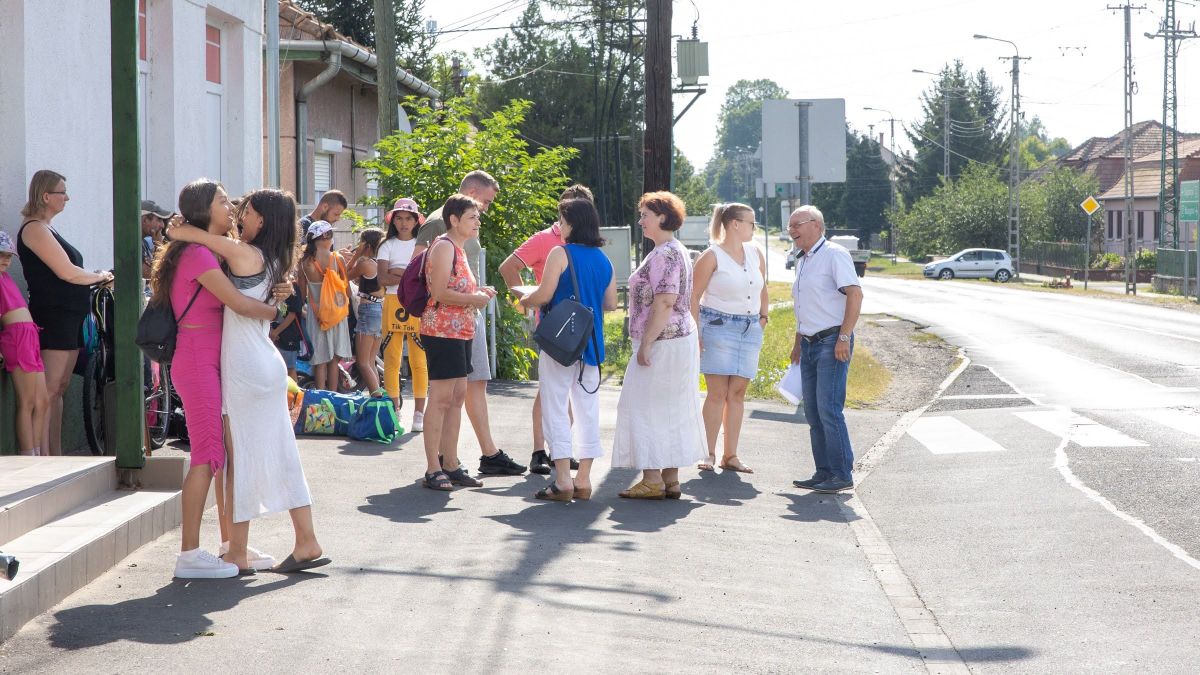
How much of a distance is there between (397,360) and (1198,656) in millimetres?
7019

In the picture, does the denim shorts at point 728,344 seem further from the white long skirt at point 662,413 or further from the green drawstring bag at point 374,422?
the green drawstring bag at point 374,422

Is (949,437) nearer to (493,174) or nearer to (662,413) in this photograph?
(662,413)

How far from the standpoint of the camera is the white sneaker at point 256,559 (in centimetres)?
620

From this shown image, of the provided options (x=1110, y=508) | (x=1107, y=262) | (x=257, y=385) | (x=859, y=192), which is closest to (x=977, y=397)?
(x=1110, y=508)

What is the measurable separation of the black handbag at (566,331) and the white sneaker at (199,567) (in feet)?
8.59

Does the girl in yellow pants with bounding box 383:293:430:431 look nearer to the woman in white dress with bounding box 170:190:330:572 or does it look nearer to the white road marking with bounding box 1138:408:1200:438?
the woman in white dress with bounding box 170:190:330:572

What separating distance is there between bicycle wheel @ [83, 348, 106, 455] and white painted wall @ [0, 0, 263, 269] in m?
0.96

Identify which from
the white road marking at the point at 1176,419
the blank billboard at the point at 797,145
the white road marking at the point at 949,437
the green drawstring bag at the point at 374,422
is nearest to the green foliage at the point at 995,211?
the blank billboard at the point at 797,145

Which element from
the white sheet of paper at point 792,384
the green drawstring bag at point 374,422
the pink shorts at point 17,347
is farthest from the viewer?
the green drawstring bag at point 374,422

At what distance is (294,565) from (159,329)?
1.19 m

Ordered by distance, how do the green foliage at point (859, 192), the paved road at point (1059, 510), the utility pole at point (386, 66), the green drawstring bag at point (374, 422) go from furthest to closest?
the green foliage at point (859, 192) < the utility pole at point (386, 66) < the green drawstring bag at point (374, 422) < the paved road at point (1059, 510)

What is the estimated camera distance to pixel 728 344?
959 cm

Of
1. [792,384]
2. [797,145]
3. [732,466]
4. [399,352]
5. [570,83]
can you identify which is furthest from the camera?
[570,83]

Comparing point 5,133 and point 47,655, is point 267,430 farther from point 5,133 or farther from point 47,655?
point 5,133
